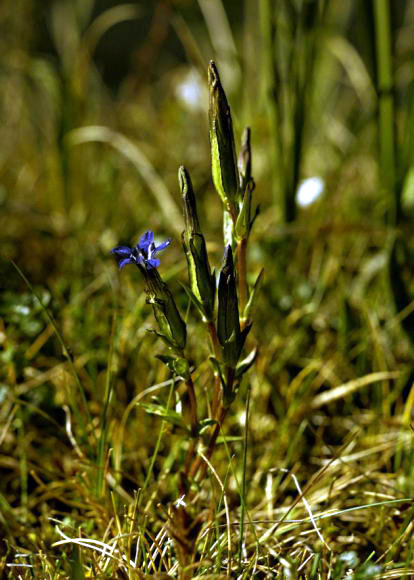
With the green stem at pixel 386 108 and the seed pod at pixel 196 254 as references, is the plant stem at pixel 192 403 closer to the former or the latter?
the seed pod at pixel 196 254

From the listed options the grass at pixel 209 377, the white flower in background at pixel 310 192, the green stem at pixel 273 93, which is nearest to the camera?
the grass at pixel 209 377

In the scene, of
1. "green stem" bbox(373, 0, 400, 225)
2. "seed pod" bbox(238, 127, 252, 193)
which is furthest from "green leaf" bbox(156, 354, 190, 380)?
"green stem" bbox(373, 0, 400, 225)

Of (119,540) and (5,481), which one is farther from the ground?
(5,481)

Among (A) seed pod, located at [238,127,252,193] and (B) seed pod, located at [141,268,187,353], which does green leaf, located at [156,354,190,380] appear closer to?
(B) seed pod, located at [141,268,187,353]

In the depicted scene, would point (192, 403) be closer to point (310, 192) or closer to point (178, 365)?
point (178, 365)

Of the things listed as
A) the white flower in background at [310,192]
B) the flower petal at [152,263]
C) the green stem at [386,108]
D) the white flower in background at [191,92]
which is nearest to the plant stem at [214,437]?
the flower petal at [152,263]

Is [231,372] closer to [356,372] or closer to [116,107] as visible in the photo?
[356,372]

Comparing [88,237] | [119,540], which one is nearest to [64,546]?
[119,540]
